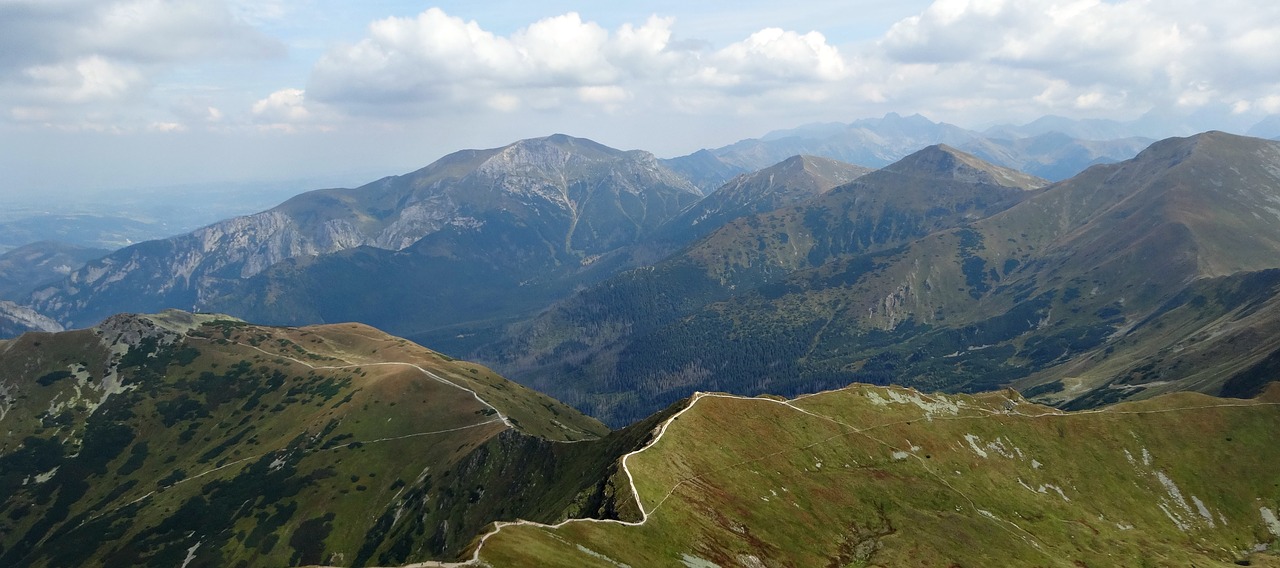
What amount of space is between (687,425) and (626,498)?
122 ft

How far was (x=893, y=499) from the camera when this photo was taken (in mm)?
Answer: 155250

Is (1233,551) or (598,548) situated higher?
(598,548)

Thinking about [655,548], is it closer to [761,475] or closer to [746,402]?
[761,475]

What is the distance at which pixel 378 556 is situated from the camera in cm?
19325

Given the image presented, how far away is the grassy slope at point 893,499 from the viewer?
120 metres

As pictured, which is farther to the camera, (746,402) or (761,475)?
(746,402)

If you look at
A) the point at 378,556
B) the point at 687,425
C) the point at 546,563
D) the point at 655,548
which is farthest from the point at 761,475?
the point at 378,556

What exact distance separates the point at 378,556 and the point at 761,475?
118456 millimetres

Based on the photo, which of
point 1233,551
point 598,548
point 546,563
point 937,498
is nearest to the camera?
point 546,563

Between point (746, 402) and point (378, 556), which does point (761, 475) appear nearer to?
point (746, 402)

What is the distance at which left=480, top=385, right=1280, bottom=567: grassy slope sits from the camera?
120 metres

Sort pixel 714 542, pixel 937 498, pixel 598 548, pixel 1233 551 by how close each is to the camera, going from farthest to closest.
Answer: pixel 1233 551
pixel 937 498
pixel 714 542
pixel 598 548

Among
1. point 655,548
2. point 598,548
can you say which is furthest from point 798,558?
point 598,548

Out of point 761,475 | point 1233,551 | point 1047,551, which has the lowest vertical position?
point 1233,551
